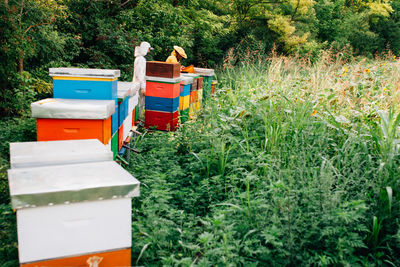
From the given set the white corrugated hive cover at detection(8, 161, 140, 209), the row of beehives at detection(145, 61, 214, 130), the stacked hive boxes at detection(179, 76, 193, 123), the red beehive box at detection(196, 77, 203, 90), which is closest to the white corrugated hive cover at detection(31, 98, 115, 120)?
the white corrugated hive cover at detection(8, 161, 140, 209)

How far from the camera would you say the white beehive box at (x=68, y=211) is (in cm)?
165

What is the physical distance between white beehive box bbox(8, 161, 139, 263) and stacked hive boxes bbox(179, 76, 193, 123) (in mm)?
3965

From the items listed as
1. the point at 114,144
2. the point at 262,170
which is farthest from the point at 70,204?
the point at 262,170

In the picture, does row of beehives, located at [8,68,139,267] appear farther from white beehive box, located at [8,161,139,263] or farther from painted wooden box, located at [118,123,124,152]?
painted wooden box, located at [118,123,124,152]

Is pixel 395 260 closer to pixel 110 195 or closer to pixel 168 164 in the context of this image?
pixel 110 195

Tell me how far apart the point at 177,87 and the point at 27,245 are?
422cm

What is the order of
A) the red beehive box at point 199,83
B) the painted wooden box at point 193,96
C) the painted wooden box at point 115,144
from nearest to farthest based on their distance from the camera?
the painted wooden box at point 115,144
the painted wooden box at point 193,96
the red beehive box at point 199,83

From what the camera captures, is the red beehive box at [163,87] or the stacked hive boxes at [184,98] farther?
the stacked hive boxes at [184,98]

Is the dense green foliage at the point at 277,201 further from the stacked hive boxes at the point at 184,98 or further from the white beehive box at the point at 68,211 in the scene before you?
the stacked hive boxes at the point at 184,98

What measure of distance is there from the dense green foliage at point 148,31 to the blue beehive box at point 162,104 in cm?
199

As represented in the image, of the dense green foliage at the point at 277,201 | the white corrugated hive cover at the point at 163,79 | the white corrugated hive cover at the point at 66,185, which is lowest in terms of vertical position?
the dense green foliage at the point at 277,201

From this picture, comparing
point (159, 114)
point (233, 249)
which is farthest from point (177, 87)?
point (233, 249)

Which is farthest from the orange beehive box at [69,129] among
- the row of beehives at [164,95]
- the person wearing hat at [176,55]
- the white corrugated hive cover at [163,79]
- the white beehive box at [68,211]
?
the person wearing hat at [176,55]

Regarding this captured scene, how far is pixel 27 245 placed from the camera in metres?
1.66
